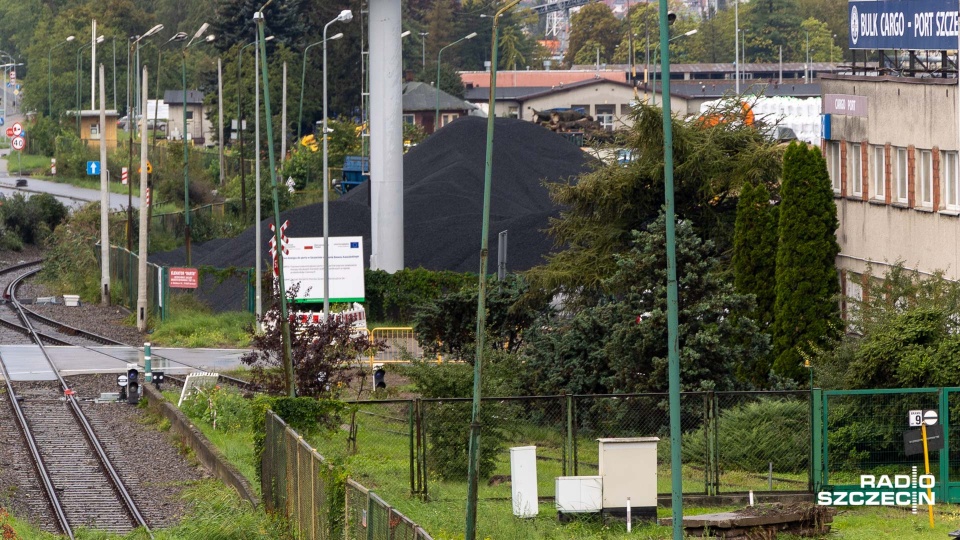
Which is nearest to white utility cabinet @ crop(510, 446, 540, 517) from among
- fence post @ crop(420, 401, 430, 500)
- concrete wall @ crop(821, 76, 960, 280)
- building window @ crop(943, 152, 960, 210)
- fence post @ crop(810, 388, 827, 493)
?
fence post @ crop(420, 401, 430, 500)

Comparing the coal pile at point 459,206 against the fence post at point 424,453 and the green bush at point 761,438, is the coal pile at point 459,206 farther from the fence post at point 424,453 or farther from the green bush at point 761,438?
the fence post at point 424,453

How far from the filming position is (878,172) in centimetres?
3572

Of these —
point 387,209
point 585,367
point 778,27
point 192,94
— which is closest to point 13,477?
point 585,367

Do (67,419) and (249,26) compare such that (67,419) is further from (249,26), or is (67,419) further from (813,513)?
(249,26)

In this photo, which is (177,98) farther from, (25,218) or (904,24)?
(904,24)

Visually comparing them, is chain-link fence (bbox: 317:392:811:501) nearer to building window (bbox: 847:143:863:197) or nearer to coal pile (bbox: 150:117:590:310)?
building window (bbox: 847:143:863:197)

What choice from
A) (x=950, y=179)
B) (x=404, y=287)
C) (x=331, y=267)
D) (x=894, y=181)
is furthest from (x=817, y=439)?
(x=404, y=287)

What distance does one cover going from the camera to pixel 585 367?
30828mm

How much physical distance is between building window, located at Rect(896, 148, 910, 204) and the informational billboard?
17546 millimetres

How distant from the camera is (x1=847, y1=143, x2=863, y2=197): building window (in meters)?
36.5

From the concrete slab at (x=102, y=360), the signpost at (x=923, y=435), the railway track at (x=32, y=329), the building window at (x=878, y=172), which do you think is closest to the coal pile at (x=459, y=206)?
the railway track at (x=32, y=329)

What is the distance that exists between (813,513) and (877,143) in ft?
58.4

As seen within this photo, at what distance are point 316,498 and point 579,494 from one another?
437 cm

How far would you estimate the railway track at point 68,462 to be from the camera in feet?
76.1
